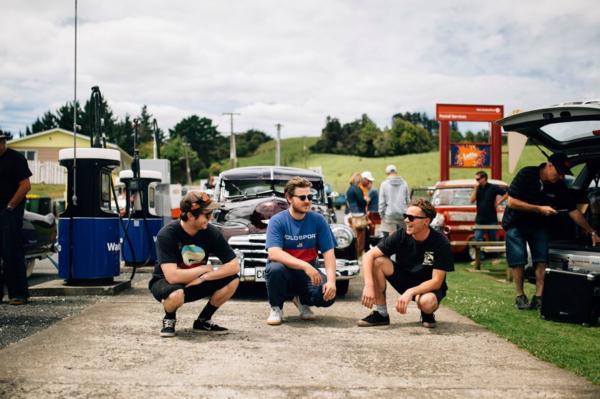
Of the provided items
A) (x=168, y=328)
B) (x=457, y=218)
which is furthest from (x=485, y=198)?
(x=168, y=328)

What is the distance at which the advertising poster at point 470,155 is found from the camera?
20.9 m

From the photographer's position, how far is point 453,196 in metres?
14.7

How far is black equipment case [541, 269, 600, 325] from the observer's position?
6.61 m

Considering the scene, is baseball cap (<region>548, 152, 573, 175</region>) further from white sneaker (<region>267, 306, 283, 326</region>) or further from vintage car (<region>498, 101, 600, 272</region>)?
white sneaker (<region>267, 306, 283, 326</region>)

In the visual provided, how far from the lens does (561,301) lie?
680 centimetres

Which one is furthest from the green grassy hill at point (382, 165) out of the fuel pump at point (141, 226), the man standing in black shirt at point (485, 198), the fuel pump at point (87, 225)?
the fuel pump at point (87, 225)

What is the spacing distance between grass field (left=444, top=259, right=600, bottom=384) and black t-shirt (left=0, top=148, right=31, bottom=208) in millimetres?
5502

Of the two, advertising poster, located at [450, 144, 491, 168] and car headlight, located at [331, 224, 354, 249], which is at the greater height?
advertising poster, located at [450, 144, 491, 168]

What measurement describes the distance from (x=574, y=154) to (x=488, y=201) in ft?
18.6

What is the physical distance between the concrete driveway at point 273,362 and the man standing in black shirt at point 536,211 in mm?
1354

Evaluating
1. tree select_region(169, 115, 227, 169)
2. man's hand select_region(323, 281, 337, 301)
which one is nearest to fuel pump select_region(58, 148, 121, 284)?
man's hand select_region(323, 281, 337, 301)

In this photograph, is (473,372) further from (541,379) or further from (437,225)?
(437,225)

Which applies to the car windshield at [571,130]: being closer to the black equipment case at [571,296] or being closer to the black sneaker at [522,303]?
the black equipment case at [571,296]

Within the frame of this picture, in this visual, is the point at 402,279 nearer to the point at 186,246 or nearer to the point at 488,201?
the point at 186,246
